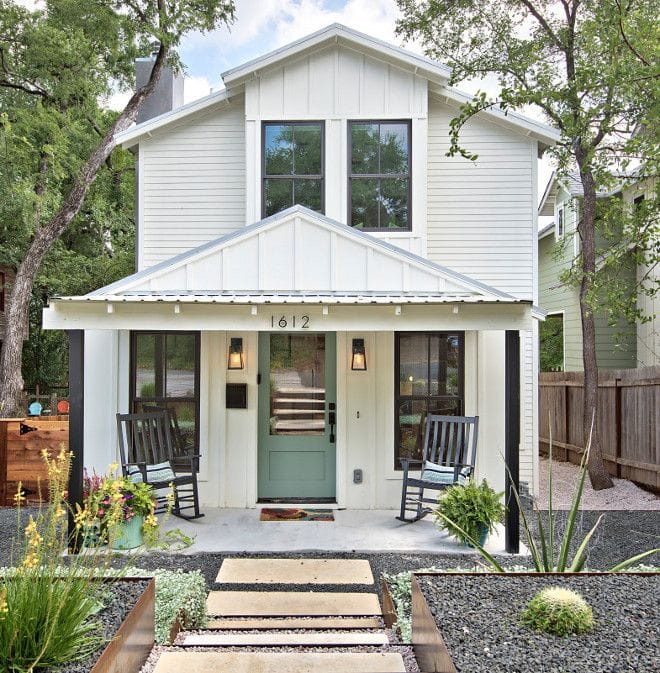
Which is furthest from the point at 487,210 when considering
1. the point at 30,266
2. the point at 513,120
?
the point at 30,266

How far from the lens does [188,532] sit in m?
6.41

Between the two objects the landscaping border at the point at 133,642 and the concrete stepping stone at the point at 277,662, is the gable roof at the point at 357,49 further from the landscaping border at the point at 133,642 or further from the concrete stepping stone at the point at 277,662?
the concrete stepping stone at the point at 277,662

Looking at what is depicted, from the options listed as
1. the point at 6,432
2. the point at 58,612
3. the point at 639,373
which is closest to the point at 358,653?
the point at 58,612

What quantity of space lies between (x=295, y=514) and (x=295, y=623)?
3.06 m

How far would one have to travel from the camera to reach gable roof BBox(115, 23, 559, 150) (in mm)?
7859

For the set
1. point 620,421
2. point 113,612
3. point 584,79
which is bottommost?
point 113,612

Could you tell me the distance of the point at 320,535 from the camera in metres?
6.37

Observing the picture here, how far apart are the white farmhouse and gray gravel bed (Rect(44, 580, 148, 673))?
11.5ft

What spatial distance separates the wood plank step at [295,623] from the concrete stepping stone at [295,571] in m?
0.78

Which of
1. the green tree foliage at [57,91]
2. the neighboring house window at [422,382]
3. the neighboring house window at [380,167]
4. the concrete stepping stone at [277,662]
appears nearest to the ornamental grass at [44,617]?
the concrete stepping stone at [277,662]

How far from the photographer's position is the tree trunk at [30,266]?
13023mm

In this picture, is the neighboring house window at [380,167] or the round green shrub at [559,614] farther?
the neighboring house window at [380,167]

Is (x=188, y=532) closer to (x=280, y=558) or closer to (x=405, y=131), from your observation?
(x=280, y=558)

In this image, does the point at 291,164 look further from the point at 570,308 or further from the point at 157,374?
the point at 570,308
